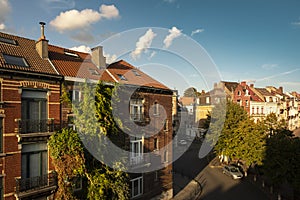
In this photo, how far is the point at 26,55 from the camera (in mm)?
13047

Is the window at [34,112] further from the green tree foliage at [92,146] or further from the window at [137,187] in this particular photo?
the window at [137,187]

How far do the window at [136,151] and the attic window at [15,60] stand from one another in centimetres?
930

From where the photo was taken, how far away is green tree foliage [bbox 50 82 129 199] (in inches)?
434

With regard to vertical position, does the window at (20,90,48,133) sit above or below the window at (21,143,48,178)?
above

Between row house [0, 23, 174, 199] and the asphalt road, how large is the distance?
8265 millimetres

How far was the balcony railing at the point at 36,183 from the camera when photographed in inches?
435

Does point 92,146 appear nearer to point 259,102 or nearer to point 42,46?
point 42,46

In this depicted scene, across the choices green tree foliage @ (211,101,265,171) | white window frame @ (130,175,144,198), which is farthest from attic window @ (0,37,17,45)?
green tree foliage @ (211,101,265,171)

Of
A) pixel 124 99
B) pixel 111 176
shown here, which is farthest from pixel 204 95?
pixel 111 176

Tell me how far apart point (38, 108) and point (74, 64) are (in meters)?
4.60

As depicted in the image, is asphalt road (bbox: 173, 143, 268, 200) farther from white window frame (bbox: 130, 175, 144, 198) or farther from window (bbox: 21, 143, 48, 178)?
window (bbox: 21, 143, 48, 178)

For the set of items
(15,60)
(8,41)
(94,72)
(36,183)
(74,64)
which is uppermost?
(8,41)

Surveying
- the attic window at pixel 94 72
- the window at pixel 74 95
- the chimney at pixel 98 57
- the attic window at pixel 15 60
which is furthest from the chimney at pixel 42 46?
the chimney at pixel 98 57

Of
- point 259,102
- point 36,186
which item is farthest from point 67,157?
point 259,102
